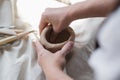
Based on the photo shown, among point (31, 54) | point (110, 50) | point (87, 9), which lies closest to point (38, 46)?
point (31, 54)

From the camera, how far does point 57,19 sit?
2.13ft

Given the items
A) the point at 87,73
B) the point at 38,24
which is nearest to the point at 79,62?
the point at 87,73

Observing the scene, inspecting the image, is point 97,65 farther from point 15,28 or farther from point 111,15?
point 15,28

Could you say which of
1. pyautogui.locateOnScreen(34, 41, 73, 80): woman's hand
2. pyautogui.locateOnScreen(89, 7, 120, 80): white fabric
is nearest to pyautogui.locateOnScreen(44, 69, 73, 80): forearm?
pyautogui.locateOnScreen(34, 41, 73, 80): woman's hand

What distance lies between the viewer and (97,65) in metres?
0.33

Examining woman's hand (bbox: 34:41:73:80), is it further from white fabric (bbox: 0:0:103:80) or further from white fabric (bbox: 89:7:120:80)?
white fabric (bbox: 89:7:120:80)

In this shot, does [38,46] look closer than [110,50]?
No

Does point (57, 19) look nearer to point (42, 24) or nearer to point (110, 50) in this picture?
point (42, 24)

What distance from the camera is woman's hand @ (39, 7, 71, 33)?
25.1 inches

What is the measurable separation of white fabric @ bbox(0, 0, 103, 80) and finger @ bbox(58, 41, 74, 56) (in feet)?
0.12

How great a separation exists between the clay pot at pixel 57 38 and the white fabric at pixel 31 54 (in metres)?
0.04

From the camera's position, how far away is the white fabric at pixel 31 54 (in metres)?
0.61

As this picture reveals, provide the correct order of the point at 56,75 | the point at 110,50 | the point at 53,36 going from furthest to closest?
the point at 53,36, the point at 56,75, the point at 110,50

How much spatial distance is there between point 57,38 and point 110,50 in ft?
1.23
